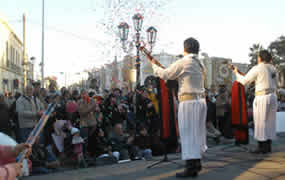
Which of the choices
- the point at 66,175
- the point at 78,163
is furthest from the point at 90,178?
the point at 78,163


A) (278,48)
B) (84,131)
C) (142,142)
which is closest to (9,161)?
(84,131)

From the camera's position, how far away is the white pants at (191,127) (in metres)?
4.70

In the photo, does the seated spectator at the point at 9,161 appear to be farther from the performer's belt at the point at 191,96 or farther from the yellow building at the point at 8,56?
the yellow building at the point at 8,56

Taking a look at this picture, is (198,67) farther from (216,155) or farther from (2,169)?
(2,169)

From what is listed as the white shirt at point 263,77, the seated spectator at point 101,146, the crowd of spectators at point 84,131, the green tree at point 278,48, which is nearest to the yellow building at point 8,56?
the crowd of spectators at point 84,131

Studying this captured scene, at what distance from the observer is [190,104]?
15.8 feet

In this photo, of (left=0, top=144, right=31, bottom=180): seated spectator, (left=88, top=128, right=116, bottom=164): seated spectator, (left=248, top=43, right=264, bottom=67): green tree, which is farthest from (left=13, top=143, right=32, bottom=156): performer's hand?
(left=248, top=43, right=264, bottom=67): green tree

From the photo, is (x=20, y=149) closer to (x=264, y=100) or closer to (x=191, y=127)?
(x=191, y=127)

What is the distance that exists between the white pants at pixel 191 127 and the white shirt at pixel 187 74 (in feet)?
0.69

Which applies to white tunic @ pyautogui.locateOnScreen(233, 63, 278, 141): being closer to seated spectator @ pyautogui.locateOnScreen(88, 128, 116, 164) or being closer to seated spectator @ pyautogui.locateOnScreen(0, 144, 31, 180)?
seated spectator @ pyautogui.locateOnScreen(88, 128, 116, 164)

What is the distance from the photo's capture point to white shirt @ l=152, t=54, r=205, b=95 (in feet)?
15.9

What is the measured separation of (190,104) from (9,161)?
274 cm

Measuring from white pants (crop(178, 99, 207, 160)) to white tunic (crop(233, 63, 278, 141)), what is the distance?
2280 mm

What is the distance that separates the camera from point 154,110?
8.34 meters
